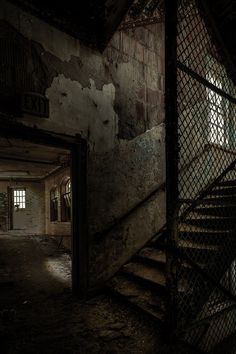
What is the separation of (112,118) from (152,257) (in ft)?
8.90

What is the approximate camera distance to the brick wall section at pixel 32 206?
58.2 feet

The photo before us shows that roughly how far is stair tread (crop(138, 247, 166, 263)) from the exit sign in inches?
122

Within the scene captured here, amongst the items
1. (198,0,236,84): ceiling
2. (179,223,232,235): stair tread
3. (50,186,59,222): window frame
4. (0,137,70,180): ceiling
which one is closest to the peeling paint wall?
(179,223,232,235): stair tread

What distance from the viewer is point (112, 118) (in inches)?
197

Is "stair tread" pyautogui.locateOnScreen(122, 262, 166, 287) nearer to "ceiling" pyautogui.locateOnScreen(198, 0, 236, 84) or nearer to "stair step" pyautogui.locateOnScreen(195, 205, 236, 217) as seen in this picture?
"stair step" pyautogui.locateOnScreen(195, 205, 236, 217)

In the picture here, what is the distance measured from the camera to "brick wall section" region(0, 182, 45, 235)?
58.2 ft

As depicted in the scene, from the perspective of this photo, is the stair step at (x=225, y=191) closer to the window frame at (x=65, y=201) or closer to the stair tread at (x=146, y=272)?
the stair tread at (x=146, y=272)

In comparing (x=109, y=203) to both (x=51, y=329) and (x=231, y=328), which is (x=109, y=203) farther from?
(x=231, y=328)

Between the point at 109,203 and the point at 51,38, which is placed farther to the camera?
the point at 109,203

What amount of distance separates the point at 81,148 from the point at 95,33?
206 centimetres

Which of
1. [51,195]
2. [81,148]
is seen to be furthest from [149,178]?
[51,195]

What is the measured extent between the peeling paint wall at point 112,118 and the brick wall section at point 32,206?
43.9 feet

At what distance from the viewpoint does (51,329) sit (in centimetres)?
356

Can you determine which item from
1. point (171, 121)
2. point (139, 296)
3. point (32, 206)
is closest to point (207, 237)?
point (139, 296)
